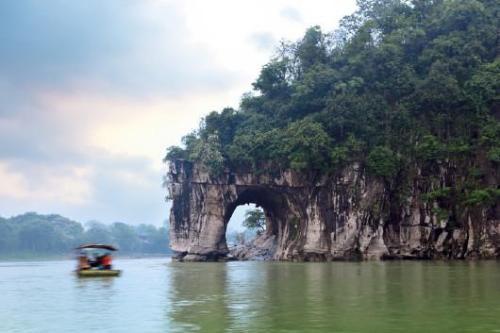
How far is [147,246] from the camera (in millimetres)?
101938

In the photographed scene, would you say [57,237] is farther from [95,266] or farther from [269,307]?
[269,307]

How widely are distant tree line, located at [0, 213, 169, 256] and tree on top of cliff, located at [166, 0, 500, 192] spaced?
4721 cm

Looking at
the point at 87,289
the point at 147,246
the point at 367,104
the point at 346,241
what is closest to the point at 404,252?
the point at 346,241

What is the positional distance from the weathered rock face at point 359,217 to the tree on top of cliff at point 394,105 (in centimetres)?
108

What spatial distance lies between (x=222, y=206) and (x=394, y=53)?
14.3 m

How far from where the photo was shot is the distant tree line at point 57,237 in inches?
3174

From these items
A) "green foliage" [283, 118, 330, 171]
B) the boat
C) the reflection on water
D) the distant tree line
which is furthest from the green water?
the distant tree line

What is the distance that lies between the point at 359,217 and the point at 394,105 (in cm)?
686

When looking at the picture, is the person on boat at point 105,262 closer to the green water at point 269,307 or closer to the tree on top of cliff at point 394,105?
the green water at point 269,307

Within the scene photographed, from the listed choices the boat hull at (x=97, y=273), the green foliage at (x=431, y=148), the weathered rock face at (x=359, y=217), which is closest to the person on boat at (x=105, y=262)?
the boat hull at (x=97, y=273)

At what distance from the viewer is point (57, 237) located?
84.3m

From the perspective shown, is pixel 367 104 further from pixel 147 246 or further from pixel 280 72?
pixel 147 246

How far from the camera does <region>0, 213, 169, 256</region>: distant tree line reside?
80625 millimetres

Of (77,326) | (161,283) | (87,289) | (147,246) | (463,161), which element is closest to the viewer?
(77,326)
